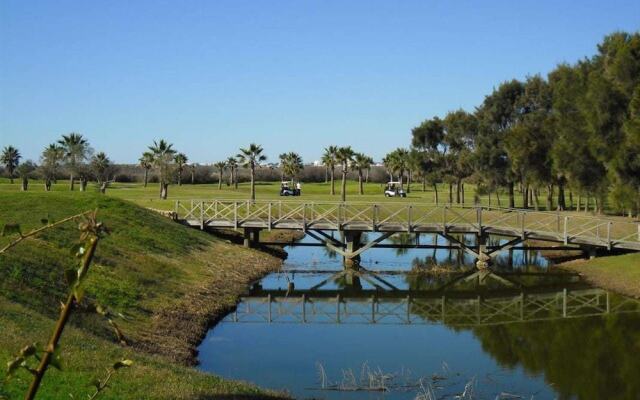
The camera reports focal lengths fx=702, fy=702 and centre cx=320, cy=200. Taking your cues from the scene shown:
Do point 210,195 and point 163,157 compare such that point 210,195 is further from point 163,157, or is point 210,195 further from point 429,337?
point 429,337

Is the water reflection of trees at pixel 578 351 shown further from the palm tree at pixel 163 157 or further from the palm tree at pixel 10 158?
the palm tree at pixel 10 158

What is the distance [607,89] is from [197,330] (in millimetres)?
31667

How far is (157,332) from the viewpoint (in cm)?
2175

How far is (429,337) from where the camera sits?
80.5 feet

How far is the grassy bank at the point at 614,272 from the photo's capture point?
33.1m

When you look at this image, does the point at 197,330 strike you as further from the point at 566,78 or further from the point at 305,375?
the point at 566,78

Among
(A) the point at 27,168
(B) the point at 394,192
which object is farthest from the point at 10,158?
(B) the point at 394,192

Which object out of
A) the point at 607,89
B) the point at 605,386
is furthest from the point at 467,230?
the point at 605,386

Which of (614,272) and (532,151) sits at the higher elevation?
(532,151)

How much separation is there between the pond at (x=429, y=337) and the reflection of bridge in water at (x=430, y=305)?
5cm

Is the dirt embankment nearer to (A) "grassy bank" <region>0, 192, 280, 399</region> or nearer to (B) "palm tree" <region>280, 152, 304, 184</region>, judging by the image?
(A) "grassy bank" <region>0, 192, 280, 399</region>

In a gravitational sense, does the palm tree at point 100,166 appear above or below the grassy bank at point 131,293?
above

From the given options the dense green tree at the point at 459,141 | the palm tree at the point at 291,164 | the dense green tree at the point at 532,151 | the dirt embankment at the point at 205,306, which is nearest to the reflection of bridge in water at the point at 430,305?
the dirt embankment at the point at 205,306

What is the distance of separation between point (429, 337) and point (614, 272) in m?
16.0
